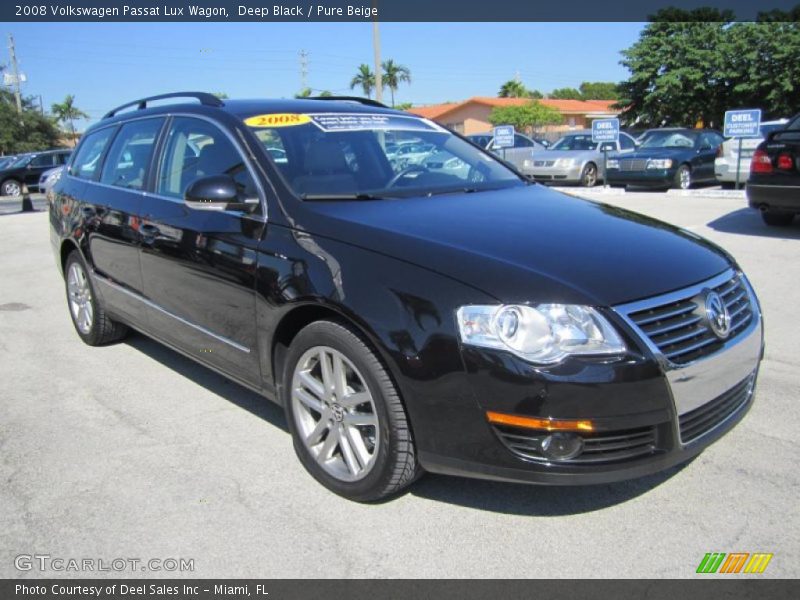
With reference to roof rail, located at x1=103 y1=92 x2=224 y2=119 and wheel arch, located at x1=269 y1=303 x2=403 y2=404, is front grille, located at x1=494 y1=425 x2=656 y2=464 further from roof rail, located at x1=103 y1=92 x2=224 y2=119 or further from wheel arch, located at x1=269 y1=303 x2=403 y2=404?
roof rail, located at x1=103 y1=92 x2=224 y2=119

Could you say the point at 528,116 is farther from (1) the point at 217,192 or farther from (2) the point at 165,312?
(1) the point at 217,192

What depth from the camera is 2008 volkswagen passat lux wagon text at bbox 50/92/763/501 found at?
8.11 feet

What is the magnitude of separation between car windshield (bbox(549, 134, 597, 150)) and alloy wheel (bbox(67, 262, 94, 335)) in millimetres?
14397

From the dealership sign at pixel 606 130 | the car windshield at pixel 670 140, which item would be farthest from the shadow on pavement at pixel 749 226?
the car windshield at pixel 670 140

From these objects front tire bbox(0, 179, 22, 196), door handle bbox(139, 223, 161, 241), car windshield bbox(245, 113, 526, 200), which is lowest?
front tire bbox(0, 179, 22, 196)

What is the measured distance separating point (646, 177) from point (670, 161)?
57 cm

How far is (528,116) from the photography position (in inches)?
2239

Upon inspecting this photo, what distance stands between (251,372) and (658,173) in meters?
13.1

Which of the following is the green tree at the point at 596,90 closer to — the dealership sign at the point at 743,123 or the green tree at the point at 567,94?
the green tree at the point at 567,94

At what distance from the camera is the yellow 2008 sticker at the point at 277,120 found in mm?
3672

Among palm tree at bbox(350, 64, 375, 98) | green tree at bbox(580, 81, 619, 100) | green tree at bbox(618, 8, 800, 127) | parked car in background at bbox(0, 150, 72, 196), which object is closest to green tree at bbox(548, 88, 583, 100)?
green tree at bbox(580, 81, 619, 100)

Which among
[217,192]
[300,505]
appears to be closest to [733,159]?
[217,192]
